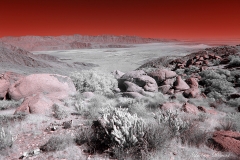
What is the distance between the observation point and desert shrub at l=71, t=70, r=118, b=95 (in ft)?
27.9

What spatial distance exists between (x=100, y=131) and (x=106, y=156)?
1.88 feet

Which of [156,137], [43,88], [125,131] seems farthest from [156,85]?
[125,131]

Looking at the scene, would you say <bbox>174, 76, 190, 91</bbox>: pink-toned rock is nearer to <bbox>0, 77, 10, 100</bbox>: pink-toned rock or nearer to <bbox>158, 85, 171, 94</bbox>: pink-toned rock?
<bbox>158, 85, 171, 94</bbox>: pink-toned rock

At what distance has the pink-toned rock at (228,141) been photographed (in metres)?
3.05

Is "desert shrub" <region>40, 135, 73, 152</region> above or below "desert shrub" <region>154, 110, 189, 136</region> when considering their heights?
below

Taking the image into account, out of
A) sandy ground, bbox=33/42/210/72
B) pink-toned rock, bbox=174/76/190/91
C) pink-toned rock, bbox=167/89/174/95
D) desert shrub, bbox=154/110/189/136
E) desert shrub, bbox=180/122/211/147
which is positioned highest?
desert shrub, bbox=154/110/189/136

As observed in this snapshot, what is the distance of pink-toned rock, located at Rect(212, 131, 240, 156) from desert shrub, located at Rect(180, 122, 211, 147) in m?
0.18

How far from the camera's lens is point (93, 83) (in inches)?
340

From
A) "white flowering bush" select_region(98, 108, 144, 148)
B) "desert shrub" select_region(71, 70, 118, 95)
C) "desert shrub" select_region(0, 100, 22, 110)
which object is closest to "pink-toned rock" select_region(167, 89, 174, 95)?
"desert shrub" select_region(71, 70, 118, 95)

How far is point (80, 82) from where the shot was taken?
349 inches

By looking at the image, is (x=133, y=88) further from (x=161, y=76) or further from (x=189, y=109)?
(x=189, y=109)

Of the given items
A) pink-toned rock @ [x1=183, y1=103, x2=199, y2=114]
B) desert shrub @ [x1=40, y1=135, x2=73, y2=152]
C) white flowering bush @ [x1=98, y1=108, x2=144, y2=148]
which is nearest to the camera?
white flowering bush @ [x1=98, y1=108, x2=144, y2=148]

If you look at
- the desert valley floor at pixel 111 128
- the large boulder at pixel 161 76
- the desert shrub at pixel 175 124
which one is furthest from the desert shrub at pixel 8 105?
the large boulder at pixel 161 76

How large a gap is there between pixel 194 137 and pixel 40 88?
5.87 metres
